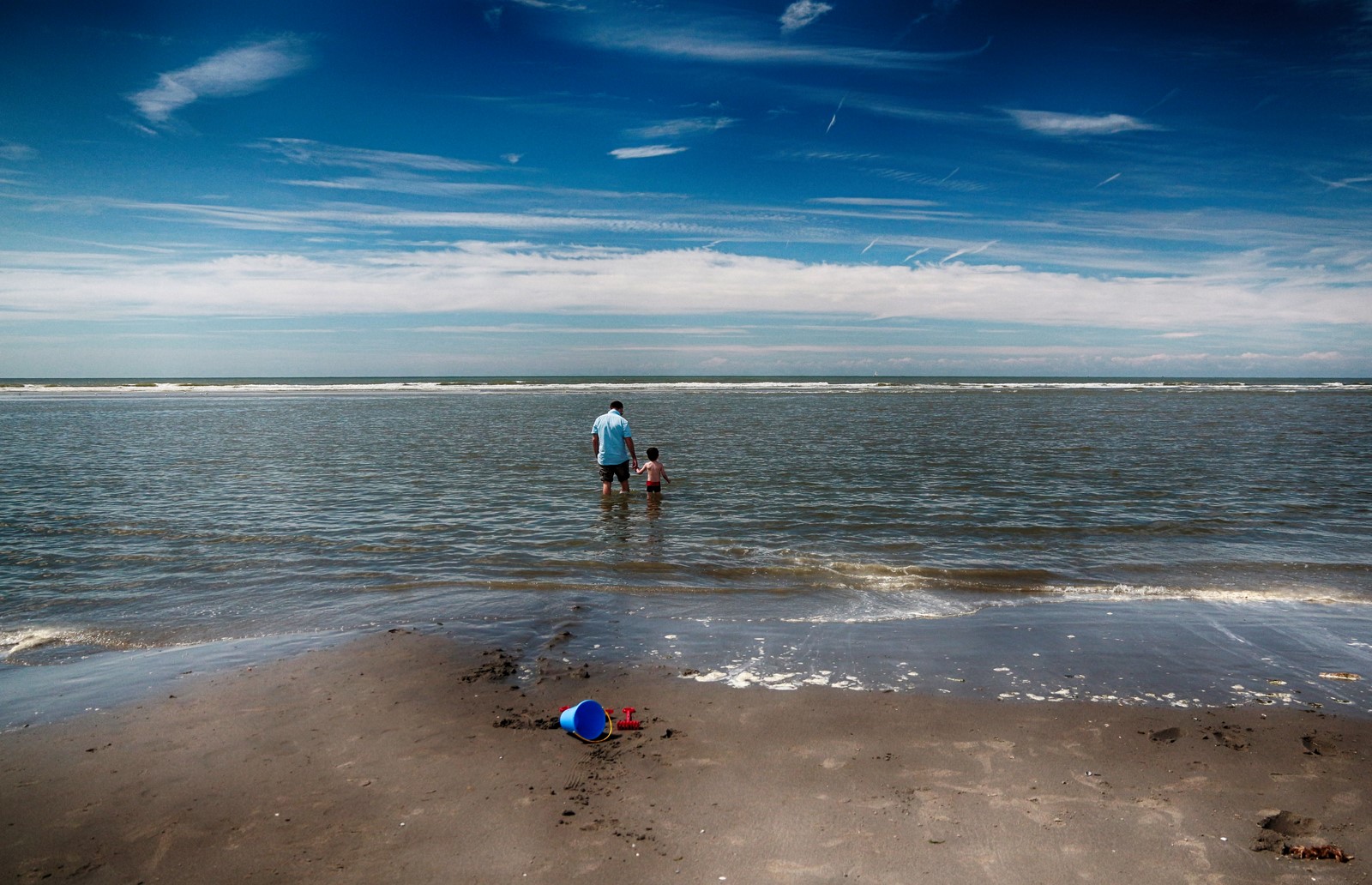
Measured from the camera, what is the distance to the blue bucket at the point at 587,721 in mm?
5531

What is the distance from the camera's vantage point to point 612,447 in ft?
55.3

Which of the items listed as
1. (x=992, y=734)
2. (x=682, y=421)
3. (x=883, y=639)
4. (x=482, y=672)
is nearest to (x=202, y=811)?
(x=482, y=672)

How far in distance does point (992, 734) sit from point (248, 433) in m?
33.2

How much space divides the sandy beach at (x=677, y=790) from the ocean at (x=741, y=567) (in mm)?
693

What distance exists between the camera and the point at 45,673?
6996 mm

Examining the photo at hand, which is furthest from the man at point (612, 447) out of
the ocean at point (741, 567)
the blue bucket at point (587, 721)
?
the blue bucket at point (587, 721)

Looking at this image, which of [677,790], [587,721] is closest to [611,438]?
[587,721]

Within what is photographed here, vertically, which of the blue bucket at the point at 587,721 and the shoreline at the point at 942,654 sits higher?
the blue bucket at the point at 587,721

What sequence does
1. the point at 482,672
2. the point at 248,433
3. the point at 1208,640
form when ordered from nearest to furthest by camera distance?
the point at 482,672 < the point at 1208,640 < the point at 248,433

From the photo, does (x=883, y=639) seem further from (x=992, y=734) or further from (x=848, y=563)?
(x=848, y=563)

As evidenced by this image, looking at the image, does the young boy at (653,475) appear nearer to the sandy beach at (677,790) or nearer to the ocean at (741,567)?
the ocean at (741,567)

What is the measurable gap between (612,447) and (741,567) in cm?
663

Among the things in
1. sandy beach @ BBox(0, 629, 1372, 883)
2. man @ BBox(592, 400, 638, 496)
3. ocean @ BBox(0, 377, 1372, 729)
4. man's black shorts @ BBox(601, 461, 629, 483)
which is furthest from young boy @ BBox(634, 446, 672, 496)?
sandy beach @ BBox(0, 629, 1372, 883)

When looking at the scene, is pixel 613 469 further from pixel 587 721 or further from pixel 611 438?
pixel 587 721
